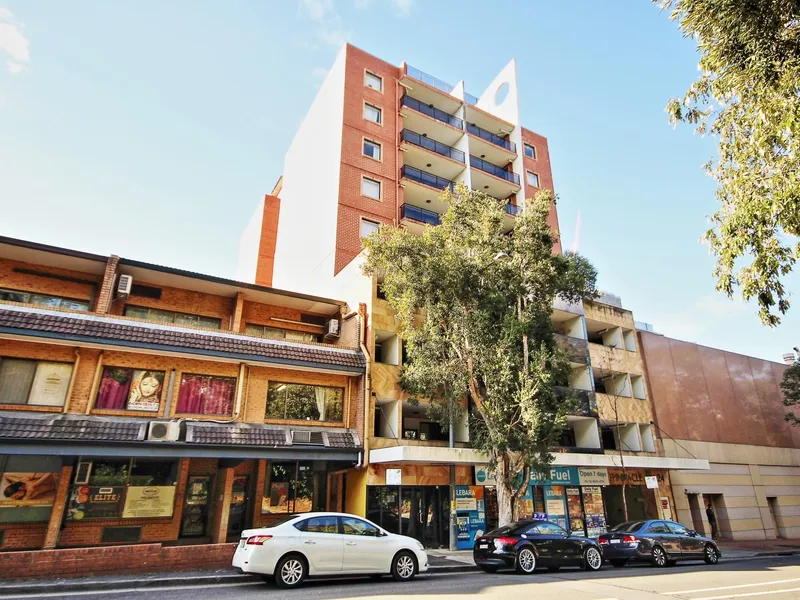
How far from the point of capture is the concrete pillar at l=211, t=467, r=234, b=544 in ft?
52.5

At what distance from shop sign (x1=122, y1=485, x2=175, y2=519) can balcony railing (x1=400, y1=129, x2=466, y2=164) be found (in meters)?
22.4

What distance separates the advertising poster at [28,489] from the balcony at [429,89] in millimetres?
27705

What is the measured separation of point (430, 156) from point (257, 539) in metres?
24.9

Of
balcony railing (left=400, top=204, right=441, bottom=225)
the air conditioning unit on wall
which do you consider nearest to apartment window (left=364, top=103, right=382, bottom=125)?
balcony railing (left=400, top=204, right=441, bottom=225)

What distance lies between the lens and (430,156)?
3052 centimetres

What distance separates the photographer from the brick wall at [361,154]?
26.5 m

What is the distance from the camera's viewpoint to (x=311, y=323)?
21891 mm

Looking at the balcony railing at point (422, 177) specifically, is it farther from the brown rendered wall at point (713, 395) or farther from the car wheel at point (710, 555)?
the car wheel at point (710, 555)

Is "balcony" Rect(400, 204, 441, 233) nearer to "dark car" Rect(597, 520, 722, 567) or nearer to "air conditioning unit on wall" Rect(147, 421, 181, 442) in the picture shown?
"air conditioning unit on wall" Rect(147, 421, 181, 442)

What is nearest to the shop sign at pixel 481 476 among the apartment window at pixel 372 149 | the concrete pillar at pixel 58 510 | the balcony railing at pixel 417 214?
the balcony railing at pixel 417 214

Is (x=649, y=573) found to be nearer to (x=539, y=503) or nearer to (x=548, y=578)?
(x=548, y=578)

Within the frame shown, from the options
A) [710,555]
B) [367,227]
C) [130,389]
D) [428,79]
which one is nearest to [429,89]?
[428,79]

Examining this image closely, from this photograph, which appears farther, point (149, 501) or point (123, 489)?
point (149, 501)

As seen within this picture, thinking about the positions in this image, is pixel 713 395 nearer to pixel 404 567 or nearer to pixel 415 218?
pixel 415 218
